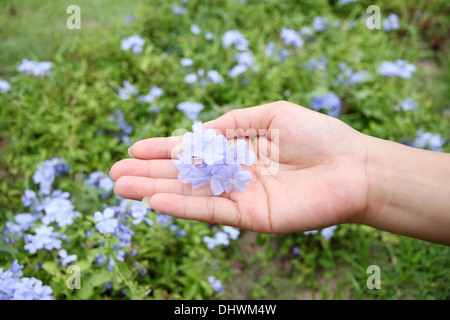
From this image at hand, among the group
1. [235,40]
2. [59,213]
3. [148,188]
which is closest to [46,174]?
[59,213]

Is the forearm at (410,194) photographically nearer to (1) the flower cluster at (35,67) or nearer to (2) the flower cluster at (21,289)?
(2) the flower cluster at (21,289)

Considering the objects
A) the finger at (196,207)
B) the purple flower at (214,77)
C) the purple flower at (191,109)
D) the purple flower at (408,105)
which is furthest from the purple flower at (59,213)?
the purple flower at (408,105)

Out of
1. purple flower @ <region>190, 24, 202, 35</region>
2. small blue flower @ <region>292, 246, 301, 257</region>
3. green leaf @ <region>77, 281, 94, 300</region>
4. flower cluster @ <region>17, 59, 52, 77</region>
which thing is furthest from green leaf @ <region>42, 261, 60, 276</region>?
purple flower @ <region>190, 24, 202, 35</region>

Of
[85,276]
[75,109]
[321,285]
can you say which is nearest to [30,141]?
[75,109]

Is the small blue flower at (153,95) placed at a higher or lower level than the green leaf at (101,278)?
higher

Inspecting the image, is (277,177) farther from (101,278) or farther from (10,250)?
(10,250)

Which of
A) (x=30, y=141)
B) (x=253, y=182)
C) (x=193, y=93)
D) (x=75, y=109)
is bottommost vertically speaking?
(x=253, y=182)
